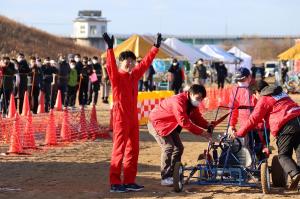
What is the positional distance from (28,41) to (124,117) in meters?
58.2

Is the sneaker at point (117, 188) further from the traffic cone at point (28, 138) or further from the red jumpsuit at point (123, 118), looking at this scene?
the traffic cone at point (28, 138)

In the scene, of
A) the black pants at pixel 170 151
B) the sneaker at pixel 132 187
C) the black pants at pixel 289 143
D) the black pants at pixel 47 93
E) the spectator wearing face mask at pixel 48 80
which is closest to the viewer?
the black pants at pixel 289 143

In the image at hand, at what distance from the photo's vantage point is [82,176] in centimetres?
1070

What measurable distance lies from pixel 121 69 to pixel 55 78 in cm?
1348

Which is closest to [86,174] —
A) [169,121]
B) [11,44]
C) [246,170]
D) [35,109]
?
[169,121]

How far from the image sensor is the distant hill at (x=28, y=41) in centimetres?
6078

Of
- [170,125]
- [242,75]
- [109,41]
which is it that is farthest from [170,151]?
[109,41]

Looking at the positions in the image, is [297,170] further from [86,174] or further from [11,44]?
[11,44]

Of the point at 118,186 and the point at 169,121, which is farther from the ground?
the point at 169,121

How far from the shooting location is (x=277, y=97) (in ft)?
30.2

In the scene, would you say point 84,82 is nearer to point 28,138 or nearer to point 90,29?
point 28,138

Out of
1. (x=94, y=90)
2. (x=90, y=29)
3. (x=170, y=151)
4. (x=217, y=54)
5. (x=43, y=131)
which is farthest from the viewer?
(x=90, y=29)

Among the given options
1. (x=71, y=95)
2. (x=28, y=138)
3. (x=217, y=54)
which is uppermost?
(x=217, y=54)

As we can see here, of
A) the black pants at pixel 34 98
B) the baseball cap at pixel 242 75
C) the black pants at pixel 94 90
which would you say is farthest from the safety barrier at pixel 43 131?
the black pants at pixel 94 90
